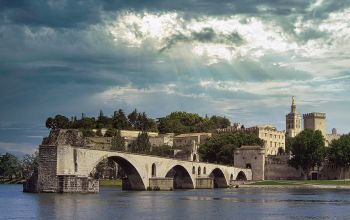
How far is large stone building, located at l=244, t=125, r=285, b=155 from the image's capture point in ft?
520

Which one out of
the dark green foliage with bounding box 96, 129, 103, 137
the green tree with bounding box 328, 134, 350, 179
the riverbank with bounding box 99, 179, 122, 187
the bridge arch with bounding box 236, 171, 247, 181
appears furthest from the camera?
the dark green foliage with bounding box 96, 129, 103, 137

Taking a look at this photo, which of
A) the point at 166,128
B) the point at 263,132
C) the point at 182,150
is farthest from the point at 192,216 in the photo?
the point at 166,128

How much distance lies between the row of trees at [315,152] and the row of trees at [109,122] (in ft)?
169

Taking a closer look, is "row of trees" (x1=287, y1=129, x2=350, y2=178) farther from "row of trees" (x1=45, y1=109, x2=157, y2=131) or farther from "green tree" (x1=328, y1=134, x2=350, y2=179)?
"row of trees" (x1=45, y1=109, x2=157, y2=131)

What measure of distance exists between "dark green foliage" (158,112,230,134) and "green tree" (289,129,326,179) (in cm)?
5292

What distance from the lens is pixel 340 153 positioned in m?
124

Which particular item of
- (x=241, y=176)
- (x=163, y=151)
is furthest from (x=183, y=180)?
(x=163, y=151)

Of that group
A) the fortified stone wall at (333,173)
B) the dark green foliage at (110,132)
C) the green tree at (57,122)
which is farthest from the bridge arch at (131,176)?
the green tree at (57,122)

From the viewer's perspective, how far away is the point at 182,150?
139125 mm

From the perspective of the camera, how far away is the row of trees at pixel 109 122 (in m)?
155

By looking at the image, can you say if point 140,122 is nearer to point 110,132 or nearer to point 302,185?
point 110,132

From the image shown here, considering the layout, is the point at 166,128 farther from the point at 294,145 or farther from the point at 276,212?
the point at 276,212

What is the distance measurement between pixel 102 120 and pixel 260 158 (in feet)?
162

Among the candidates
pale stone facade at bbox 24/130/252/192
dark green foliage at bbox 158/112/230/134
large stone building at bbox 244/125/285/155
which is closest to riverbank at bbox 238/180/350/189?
pale stone facade at bbox 24/130/252/192
